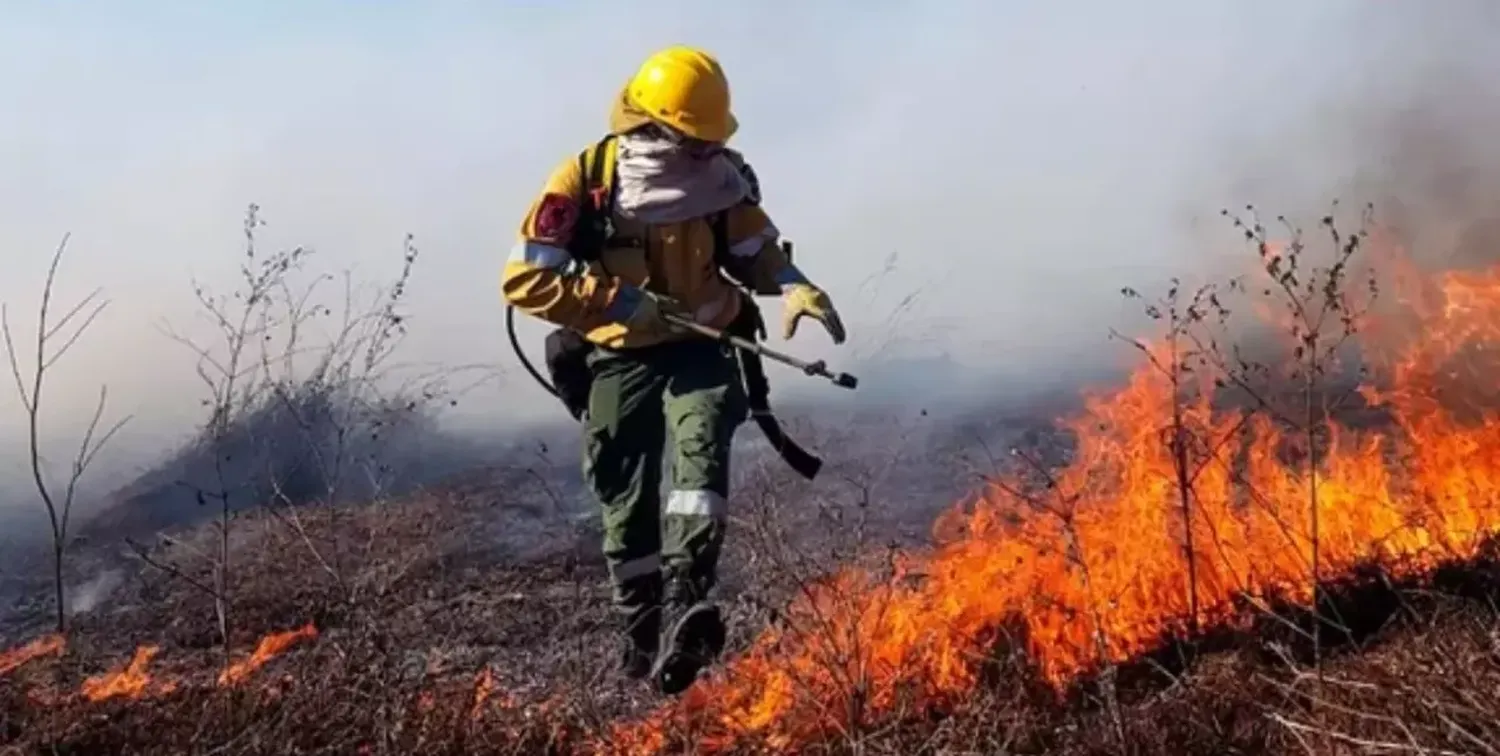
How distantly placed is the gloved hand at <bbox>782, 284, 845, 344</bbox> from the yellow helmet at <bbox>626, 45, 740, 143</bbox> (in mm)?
620

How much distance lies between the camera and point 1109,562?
520 cm

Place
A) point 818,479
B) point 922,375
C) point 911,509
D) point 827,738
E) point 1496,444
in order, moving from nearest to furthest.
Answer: point 827,738, point 1496,444, point 911,509, point 818,479, point 922,375

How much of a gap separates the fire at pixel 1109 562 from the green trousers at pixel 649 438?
51cm

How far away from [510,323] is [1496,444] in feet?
12.8

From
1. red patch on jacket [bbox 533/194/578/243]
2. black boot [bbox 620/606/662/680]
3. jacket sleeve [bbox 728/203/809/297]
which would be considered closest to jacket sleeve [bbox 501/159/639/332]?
red patch on jacket [bbox 533/194/578/243]

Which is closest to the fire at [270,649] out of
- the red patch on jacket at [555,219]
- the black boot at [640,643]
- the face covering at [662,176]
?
the black boot at [640,643]

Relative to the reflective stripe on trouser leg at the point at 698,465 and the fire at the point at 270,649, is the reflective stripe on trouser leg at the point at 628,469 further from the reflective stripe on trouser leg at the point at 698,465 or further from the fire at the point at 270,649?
the fire at the point at 270,649

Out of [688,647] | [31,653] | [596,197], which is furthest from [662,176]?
[31,653]

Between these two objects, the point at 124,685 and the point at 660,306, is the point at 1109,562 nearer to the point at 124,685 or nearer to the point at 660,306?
the point at 660,306

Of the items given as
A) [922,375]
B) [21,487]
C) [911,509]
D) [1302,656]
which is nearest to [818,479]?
[911,509]

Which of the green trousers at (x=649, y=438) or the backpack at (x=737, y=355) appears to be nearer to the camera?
the green trousers at (x=649, y=438)

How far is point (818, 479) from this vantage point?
9.62m

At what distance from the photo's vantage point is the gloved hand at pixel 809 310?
4.98 metres

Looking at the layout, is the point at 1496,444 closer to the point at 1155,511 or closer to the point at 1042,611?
the point at 1155,511
